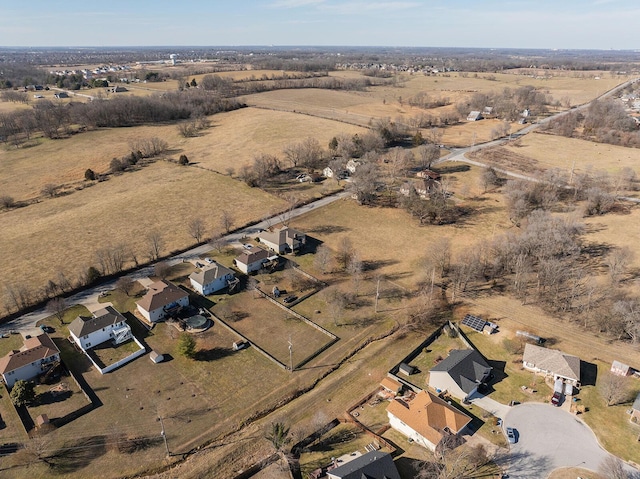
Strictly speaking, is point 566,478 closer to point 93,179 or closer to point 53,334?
point 53,334

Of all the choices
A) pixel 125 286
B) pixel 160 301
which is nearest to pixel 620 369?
pixel 160 301

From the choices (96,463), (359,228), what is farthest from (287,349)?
(359,228)

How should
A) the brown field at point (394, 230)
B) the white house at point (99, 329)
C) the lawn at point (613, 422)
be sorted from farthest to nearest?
the brown field at point (394, 230) < the white house at point (99, 329) < the lawn at point (613, 422)

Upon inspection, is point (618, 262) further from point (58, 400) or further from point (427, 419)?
point (58, 400)

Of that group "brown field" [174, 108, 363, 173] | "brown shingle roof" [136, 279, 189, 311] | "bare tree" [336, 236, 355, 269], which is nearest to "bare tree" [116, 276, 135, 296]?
"brown shingle roof" [136, 279, 189, 311]

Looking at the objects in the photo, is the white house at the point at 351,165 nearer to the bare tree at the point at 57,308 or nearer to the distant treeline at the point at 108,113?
the bare tree at the point at 57,308

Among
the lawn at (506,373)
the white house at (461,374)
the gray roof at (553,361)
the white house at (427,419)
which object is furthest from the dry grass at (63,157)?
the gray roof at (553,361)

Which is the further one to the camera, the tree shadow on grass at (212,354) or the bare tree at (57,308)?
the bare tree at (57,308)
